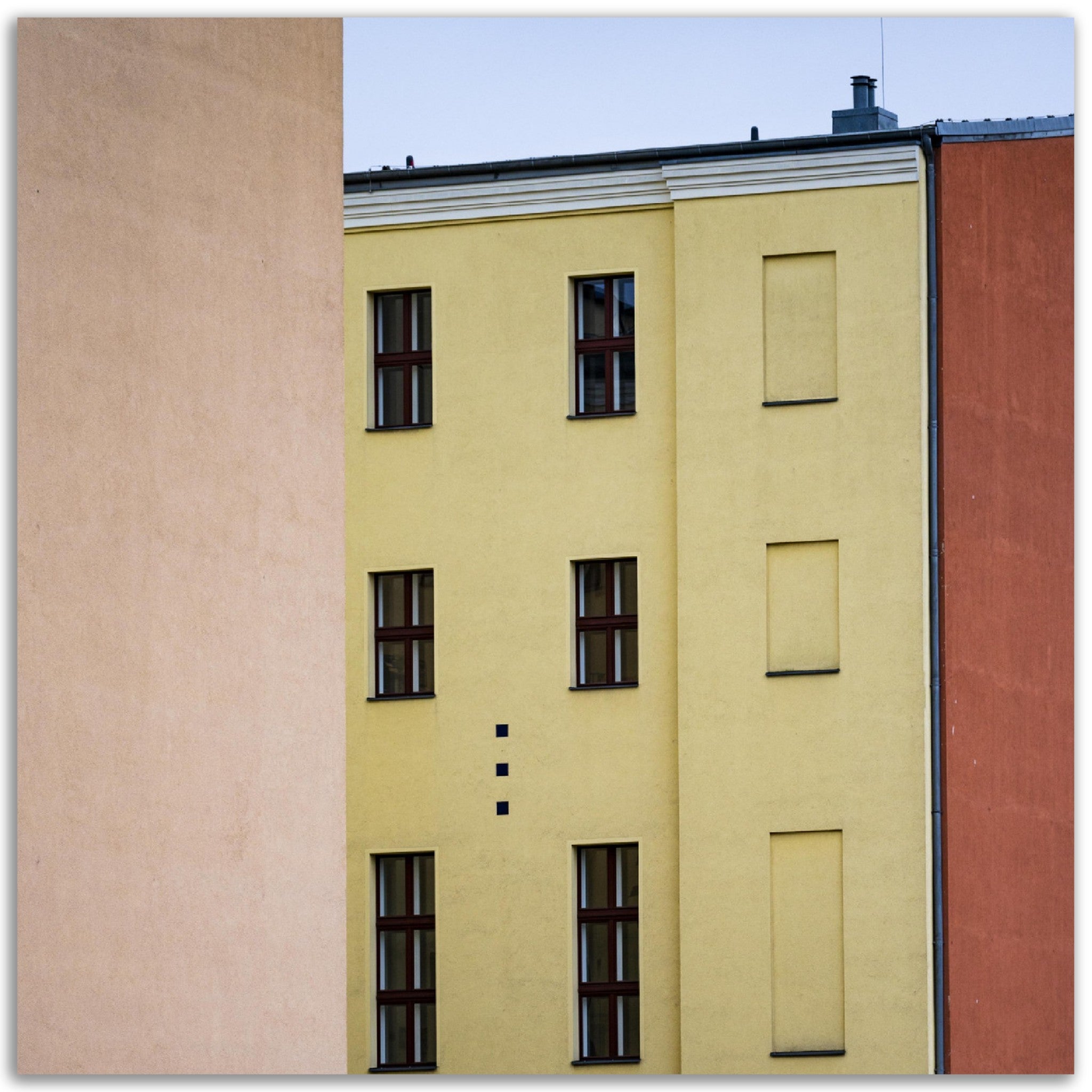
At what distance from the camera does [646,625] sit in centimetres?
2150

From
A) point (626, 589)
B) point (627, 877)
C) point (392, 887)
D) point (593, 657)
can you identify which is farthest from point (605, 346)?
point (392, 887)

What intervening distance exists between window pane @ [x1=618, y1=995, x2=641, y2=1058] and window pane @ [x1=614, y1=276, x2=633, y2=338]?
6.11m

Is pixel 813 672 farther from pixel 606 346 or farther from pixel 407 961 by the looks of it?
pixel 407 961

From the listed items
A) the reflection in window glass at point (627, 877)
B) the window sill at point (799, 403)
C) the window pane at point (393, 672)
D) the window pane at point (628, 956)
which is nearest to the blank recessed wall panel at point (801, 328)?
the window sill at point (799, 403)

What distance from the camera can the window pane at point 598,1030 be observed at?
69.2 ft

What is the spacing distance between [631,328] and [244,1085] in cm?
1285

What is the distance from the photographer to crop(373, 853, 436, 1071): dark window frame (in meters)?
21.4

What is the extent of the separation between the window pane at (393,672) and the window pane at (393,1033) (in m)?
2.89

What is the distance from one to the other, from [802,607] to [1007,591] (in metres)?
1.80

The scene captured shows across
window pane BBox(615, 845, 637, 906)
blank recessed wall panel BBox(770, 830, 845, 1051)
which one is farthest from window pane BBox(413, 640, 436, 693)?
blank recessed wall panel BBox(770, 830, 845, 1051)

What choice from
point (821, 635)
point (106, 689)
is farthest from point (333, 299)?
point (821, 635)

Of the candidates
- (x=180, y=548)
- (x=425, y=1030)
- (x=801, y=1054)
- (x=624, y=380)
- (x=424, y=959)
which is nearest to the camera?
(x=180, y=548)

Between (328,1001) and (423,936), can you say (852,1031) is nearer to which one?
(423,936)

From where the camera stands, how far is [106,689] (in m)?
9.44
